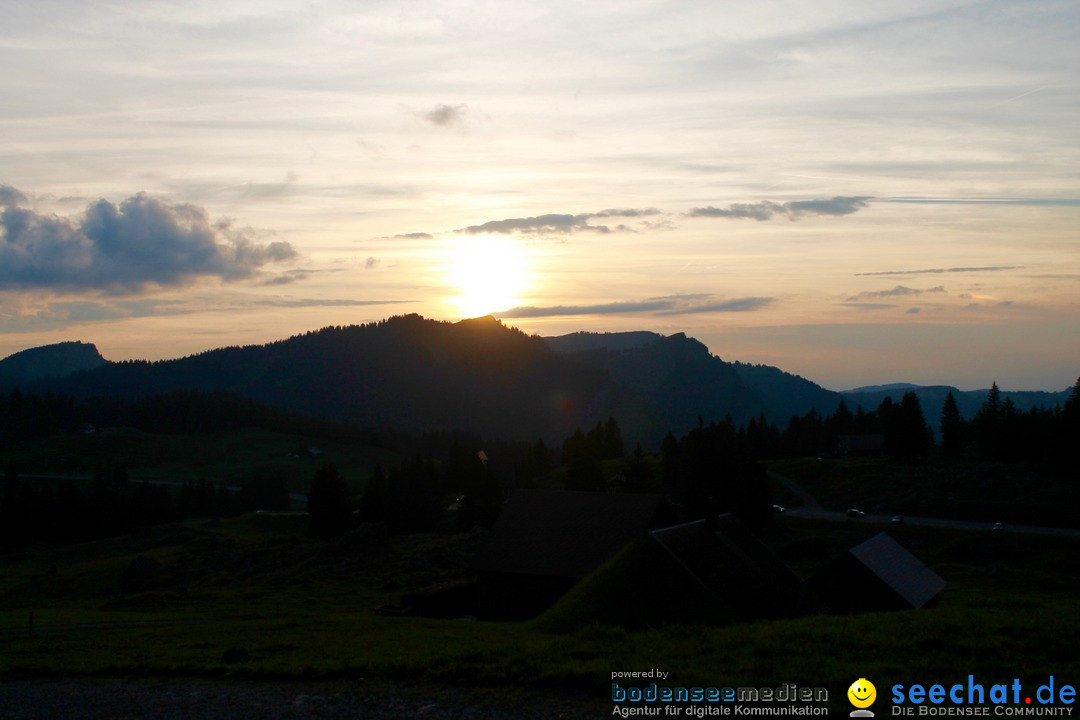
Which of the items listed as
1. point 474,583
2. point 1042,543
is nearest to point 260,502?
point 474,583

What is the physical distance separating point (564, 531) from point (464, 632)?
44.8 feet

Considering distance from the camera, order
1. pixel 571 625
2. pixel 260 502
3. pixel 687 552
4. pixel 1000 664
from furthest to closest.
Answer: pixel 260 502 < pixel 687 552 < pixel 571 625 < pixel 1000 664

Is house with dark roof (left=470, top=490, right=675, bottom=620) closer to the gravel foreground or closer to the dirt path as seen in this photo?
the gravel foreground

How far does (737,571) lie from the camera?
31.7 meters

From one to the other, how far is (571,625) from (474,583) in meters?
18.5

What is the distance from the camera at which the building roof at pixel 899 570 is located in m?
33.2

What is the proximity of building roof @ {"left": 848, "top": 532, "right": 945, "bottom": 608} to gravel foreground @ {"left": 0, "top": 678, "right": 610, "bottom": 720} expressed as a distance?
2194 cm

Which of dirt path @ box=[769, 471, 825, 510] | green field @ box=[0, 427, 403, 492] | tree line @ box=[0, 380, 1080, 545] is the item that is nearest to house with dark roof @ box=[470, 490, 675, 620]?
tree line @ box=[0, 380, 1080, 545]

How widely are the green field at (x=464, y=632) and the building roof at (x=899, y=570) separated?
1.43 metres

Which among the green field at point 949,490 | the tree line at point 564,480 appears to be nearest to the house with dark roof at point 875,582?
the tree line at point 564,480

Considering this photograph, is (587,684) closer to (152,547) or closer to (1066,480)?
(152,547)

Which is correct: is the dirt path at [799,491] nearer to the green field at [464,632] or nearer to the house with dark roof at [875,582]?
the green field at [464,632]

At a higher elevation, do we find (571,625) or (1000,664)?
(1000,664)

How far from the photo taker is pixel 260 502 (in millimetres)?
120438
